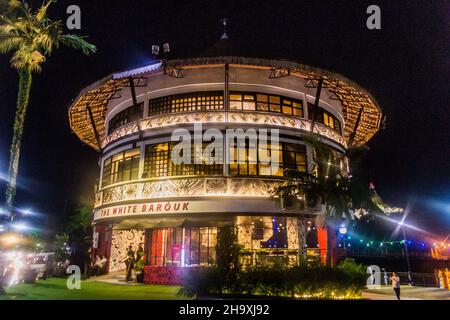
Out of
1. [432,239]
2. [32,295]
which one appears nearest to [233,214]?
[32,295]

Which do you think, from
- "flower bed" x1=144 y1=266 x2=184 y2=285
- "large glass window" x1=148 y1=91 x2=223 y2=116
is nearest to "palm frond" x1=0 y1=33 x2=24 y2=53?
"large glass window" x1=148 y1=91 x2=223 y2=116

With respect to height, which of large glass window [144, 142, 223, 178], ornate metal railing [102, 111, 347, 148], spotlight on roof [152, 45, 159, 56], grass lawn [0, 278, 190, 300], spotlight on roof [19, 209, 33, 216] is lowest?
grass lawn [0, 278, 190, 300]

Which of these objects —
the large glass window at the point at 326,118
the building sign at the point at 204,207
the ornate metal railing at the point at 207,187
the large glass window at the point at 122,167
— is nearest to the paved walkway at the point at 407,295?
the building sign at the point at 204,207

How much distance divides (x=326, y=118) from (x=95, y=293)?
689 inches

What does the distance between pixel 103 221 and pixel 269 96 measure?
13.2 m

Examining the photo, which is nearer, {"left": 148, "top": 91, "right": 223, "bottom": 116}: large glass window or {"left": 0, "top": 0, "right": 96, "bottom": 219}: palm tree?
{"left": 0, "top": 0, "right": 96, "bottom": 219}: palm tree

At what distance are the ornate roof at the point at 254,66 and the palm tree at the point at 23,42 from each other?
13.2 ft

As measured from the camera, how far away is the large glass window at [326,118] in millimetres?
22281

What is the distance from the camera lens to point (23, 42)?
15.6 m

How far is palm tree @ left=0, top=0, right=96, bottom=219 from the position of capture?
15148 mm

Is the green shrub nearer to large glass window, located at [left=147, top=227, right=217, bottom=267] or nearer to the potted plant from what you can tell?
the potted plant

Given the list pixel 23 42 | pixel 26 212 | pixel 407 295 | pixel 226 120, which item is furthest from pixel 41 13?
pixel 26 212

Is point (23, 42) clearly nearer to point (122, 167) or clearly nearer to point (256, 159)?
point (122, 167)

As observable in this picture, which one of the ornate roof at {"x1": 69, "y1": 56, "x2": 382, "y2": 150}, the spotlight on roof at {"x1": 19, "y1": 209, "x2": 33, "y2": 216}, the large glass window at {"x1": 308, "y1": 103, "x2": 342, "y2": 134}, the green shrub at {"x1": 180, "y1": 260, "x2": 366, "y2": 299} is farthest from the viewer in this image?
the spotlight on roof at {"x1": 19, "y1": 209, "x2": 33, "y2": 216}
